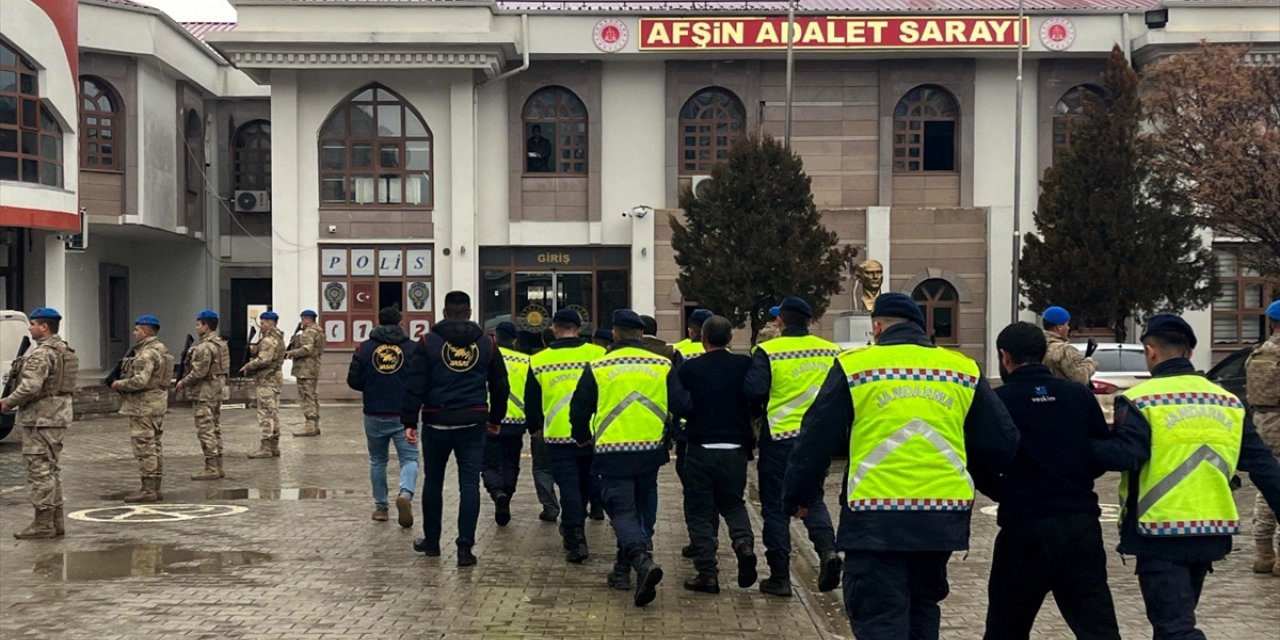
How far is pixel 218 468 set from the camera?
14664mm

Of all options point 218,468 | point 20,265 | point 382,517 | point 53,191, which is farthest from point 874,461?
point 20,265

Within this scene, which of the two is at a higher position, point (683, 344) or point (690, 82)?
point (690, 82)

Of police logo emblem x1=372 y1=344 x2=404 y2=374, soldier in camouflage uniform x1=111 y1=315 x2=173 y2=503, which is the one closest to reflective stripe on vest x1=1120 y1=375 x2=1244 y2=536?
police logo emblem x1=372 y1=344 x2=404 y2=374

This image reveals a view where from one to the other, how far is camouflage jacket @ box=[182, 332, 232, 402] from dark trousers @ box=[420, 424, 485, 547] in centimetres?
591

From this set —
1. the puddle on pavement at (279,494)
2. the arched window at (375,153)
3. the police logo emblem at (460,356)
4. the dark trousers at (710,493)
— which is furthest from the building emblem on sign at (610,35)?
Result: the dark trousers at (710,493)

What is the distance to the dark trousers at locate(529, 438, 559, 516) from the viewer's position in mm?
11586

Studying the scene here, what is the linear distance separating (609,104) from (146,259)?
14.7 m

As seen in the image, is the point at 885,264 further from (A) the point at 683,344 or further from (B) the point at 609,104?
(A) the point at 683,344

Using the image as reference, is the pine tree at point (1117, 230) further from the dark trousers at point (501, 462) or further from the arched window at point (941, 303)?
the dark trousers at point (501, 462)

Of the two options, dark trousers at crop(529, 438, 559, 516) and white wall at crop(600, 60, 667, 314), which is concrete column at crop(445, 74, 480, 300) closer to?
white wall at crop(600, 60, 667, 314)

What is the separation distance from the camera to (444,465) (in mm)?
9656

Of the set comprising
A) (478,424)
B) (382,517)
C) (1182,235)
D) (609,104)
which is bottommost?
(382,517)

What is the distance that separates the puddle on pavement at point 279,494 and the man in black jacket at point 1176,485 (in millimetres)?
9052

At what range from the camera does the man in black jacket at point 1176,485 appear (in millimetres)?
5734
